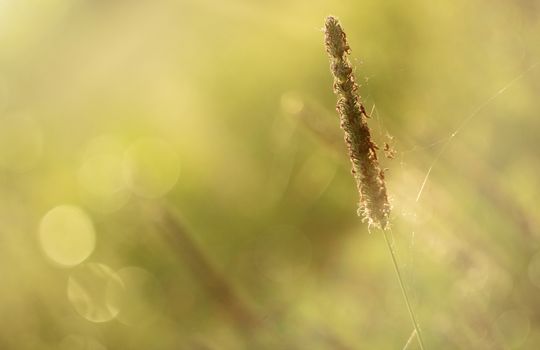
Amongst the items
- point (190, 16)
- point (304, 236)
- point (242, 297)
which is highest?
point (190, 16)

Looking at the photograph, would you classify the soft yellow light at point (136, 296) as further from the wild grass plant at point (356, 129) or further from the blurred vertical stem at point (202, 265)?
the wild grass plant at point (356, 129)

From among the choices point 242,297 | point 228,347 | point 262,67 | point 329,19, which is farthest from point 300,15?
point 329,19

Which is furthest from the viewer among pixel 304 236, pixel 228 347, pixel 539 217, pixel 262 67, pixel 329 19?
pixel 262 67

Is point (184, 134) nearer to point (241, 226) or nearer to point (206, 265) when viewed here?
point (241, 226)

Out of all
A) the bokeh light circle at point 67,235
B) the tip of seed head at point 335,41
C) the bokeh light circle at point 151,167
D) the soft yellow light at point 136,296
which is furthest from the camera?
the bokeh light circle at point 151,167

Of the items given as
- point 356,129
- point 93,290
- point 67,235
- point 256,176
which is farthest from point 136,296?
point 356,129

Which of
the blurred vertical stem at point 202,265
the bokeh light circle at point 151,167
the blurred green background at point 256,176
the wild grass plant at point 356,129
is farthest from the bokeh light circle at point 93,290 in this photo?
the wild grass plant at point 356,129

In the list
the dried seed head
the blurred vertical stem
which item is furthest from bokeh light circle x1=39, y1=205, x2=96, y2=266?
the dried seed head
